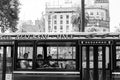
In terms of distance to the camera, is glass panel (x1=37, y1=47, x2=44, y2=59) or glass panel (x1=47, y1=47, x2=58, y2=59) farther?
glass panel (x1=37, y1=47, x2=44, y2=59)

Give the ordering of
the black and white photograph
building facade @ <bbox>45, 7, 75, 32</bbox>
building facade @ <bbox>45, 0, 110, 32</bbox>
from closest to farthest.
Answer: the black and white photograph → building facade @ <bbox>45, 0, 110, 32</bbox> → building facade @ <bbox>45, 7, 75, 32</bbox>

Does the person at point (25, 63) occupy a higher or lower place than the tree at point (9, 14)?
lower

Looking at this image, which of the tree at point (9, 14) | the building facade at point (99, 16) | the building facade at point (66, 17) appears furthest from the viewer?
the building facade at point (66, 17)

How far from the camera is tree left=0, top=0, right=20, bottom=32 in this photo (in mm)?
23828

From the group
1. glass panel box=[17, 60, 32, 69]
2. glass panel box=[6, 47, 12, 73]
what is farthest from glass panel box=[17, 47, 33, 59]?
glass panel box=[6, 47, 12, 73]

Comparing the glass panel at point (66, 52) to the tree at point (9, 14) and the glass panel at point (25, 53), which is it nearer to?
the glass panel at point (25, 53)

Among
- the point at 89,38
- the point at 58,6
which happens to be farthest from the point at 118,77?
the point at 58,6

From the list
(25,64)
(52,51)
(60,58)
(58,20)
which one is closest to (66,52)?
(60,58)

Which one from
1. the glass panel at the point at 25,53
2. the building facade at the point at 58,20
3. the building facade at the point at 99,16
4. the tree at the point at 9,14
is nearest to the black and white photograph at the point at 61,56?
the glass panel at the point at 25,53

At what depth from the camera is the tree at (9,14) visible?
23.8 metres

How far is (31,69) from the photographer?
13.1m

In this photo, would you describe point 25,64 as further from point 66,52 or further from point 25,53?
point 66,52

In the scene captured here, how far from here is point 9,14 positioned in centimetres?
2444

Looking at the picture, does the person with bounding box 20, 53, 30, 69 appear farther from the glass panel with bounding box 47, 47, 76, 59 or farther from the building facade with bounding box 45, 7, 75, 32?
the building facade with bounding box 45, 7, 75, 32
